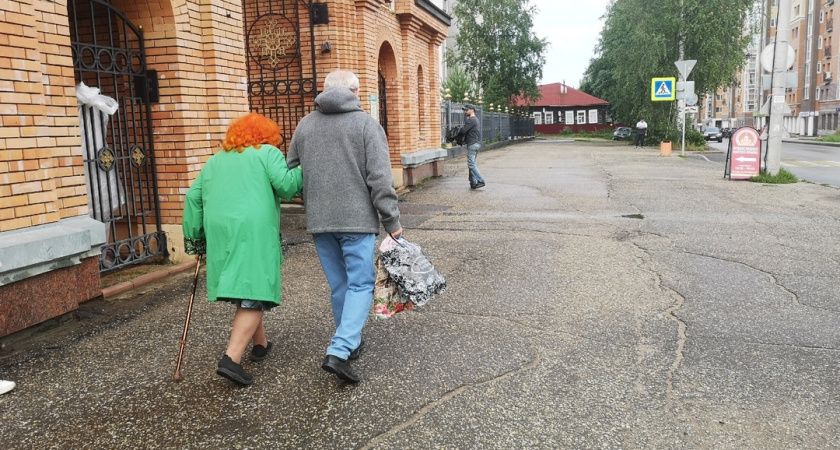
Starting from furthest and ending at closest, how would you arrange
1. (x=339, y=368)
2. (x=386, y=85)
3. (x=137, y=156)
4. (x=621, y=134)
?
(x=621, y=134) < (x=386, y=85) < (x=137, y=156) < (x=339, y=368)

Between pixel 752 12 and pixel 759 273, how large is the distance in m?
35.9

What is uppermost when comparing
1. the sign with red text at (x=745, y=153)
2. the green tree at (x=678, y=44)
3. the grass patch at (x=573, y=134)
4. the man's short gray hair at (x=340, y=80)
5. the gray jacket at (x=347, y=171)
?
the green tree at (x=678, y=44)

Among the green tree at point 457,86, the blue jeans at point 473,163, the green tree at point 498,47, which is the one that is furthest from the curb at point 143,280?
the green tree at point 498,47

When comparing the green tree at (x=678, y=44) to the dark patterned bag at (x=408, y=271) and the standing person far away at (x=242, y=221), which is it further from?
the standing person far away at (x=242, y=221)

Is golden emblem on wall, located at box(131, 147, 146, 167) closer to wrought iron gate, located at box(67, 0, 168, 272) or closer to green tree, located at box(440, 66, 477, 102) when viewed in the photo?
wrought iron gate, located at box(67, 0, 168, 272)

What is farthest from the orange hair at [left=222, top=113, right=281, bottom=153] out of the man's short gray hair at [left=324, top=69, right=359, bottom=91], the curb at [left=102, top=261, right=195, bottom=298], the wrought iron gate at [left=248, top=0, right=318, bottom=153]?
the wrought iron gate at [left=248, top=0, right=318, bottom=153]

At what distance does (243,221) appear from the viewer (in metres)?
3.99

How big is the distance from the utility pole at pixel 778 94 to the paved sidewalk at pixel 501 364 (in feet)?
27.8

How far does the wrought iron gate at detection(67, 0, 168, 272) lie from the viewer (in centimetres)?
663

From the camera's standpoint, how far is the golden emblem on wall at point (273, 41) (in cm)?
1138

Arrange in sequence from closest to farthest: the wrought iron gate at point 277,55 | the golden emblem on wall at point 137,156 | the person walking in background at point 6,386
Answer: the person walking in background at point 6,386, the golden emblem on wall at point 137,156, the wrought iron gate at point 277,55

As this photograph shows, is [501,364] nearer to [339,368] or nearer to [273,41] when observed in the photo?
[339,368]

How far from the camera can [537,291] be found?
20.5 feet

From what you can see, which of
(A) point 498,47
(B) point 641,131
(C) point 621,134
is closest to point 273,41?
(B) point 641,131
